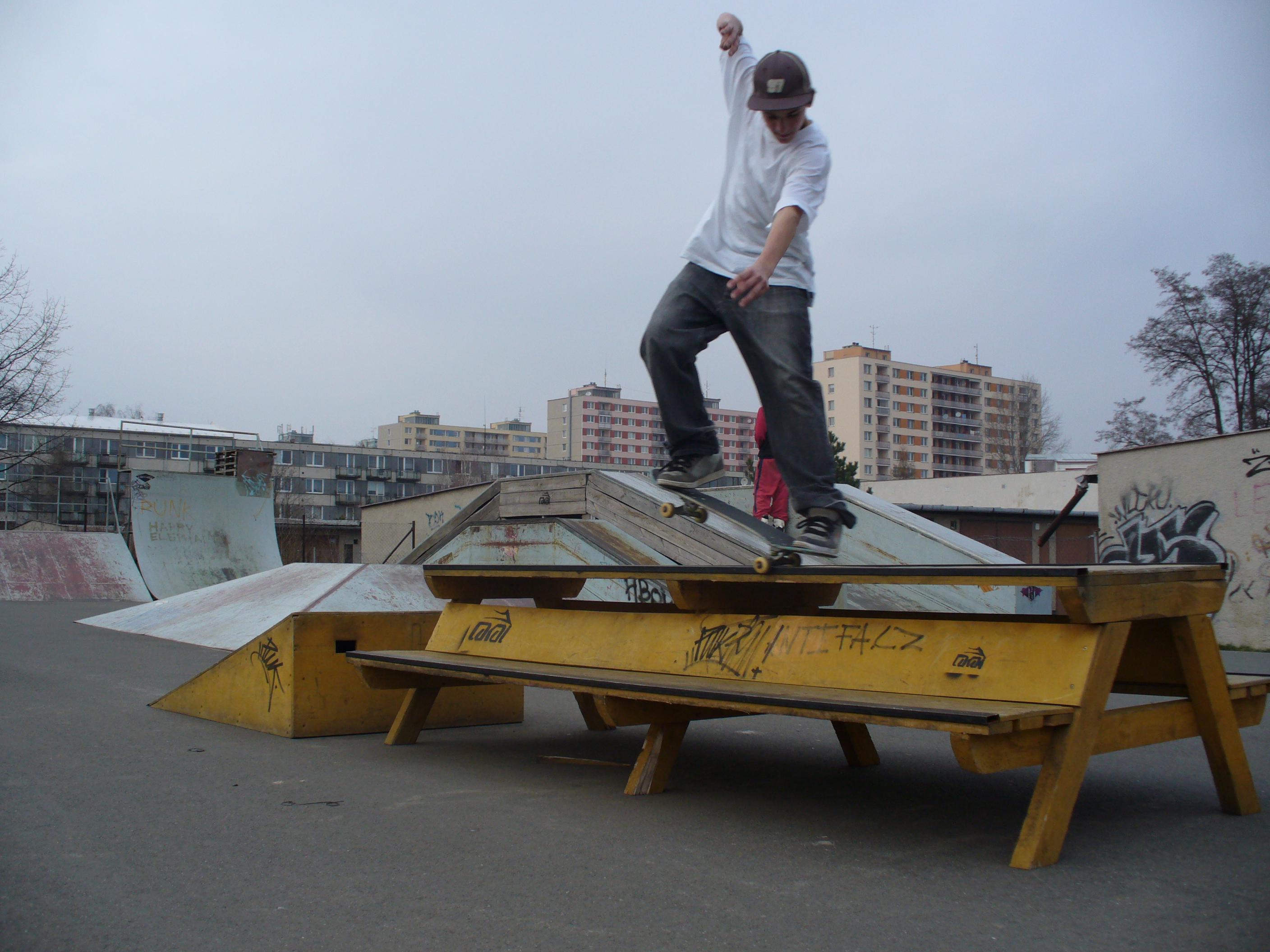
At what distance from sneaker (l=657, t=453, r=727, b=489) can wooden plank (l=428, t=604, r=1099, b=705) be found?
571 millimetres

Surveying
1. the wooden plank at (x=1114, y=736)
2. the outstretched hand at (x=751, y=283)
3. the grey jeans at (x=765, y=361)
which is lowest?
the wooden plank at (x=1114, y=736)

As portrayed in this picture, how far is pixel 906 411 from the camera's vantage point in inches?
5256

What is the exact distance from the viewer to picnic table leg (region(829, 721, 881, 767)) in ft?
16.0

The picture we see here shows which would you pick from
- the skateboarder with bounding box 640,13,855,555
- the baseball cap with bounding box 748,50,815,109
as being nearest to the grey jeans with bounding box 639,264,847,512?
the skateboarder with bounding box 640,13,855,555

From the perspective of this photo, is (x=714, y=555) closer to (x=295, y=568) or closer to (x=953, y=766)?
(x=953, y=766)

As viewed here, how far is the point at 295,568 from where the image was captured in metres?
13.2

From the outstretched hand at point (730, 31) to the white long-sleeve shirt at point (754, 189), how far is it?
0.03m

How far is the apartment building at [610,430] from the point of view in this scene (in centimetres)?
14850

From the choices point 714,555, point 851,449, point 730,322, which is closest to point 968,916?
point 730,322

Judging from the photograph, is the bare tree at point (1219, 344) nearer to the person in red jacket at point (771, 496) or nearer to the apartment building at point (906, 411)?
the person in red jacket at point (771, 496)

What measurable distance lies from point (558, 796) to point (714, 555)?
3.73 metres

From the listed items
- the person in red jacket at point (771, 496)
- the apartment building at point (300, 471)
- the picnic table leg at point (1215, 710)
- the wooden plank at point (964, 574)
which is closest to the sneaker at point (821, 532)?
the wooden plank at point (964, 574)

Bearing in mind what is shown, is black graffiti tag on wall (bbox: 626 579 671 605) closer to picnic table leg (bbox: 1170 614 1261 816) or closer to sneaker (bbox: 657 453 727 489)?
sneaker (bbox: 657 453 727 489)

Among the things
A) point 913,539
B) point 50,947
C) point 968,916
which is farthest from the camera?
point 913,539
